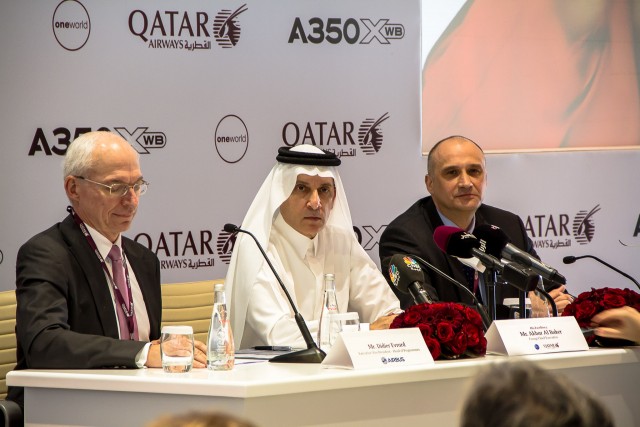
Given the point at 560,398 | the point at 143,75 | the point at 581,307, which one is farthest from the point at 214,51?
the point at 560,398

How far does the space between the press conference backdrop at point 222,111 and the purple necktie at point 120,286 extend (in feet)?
5.64

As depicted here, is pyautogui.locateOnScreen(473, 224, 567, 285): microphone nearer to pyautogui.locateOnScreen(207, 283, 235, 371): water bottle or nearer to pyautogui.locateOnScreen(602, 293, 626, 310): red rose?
pyautogui.locateOnScreen(602, 293, 626, 310): red rose

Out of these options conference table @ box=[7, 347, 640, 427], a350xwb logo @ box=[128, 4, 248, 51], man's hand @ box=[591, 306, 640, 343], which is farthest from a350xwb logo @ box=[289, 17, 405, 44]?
conference table @ box=[7, 347, 640, 427]

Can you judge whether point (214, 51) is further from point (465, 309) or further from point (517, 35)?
point (465, 309)

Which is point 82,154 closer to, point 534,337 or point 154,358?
point 154,358

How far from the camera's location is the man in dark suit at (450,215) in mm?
4527

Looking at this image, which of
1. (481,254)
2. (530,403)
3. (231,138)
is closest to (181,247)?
(231,138)

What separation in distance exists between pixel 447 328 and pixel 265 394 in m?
0.67

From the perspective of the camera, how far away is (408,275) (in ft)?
10.3

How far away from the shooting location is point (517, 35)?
645 cm

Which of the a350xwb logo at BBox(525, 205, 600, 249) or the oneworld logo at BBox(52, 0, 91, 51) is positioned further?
the a350xwb logo at BBox(525, 205, 600, 249)

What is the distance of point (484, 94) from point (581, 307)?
327 centimetres

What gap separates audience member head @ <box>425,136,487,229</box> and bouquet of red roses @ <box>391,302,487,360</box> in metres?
1.92

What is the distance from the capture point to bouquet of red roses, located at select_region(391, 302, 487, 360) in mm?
2840
